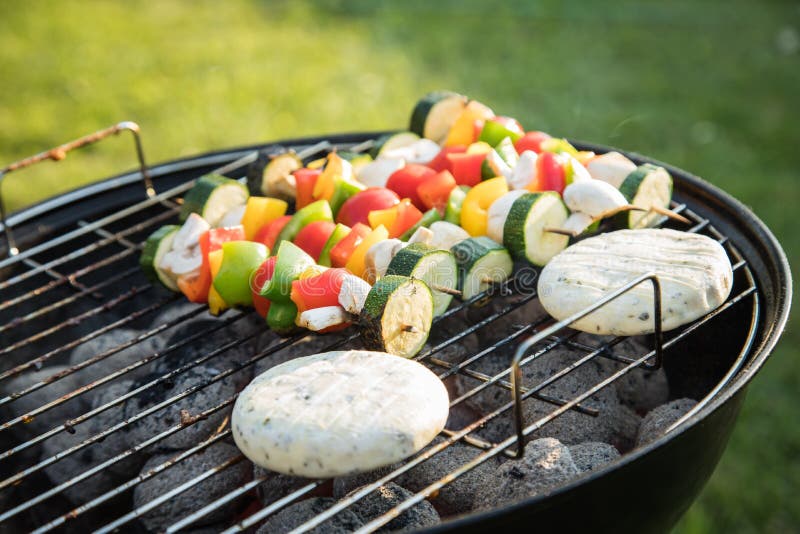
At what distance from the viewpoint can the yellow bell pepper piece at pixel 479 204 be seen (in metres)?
2.87

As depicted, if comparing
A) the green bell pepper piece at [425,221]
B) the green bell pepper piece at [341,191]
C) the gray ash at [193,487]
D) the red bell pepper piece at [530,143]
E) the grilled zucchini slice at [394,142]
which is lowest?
the gray ash at [193,487]

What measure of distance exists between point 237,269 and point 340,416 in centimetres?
89

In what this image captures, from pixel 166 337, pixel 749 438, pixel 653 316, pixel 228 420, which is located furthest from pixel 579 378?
pixel 749 438

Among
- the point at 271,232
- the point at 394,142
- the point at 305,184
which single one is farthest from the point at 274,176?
the point at 394,142

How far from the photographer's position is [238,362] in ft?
9.20

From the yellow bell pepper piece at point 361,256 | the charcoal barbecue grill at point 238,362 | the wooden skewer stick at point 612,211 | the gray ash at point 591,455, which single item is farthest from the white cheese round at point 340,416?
the wooden skewer stick at point 612,211

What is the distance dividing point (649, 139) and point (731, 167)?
793mm

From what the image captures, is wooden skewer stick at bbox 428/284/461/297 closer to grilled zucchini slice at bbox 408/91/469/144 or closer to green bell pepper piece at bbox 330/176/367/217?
green bell pepper piece at bbox 330/176/367/217

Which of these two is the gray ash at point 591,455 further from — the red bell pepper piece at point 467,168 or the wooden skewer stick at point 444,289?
the red bell pepper piece at point 467,168

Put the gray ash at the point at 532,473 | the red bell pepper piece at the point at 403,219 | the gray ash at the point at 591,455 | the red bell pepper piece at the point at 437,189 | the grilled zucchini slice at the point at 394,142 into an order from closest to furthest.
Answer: the gray ash at the point at 532,473, the gray ash at the point at 591,455, the red bell pepper piece at the point at 403,219, the red bell pepper piece at the point at 437,189, the grilled zucchini slice at the point at 394,142

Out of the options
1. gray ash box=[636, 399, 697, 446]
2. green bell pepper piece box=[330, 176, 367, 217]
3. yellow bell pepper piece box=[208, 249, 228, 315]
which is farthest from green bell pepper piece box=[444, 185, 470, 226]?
gray ash box=[636, 399, 697, 446]

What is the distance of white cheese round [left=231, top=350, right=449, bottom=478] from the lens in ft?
6.28

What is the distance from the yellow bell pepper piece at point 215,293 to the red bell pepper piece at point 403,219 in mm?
616

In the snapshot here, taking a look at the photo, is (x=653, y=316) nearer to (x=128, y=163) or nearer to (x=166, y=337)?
(x=166, y=337)
